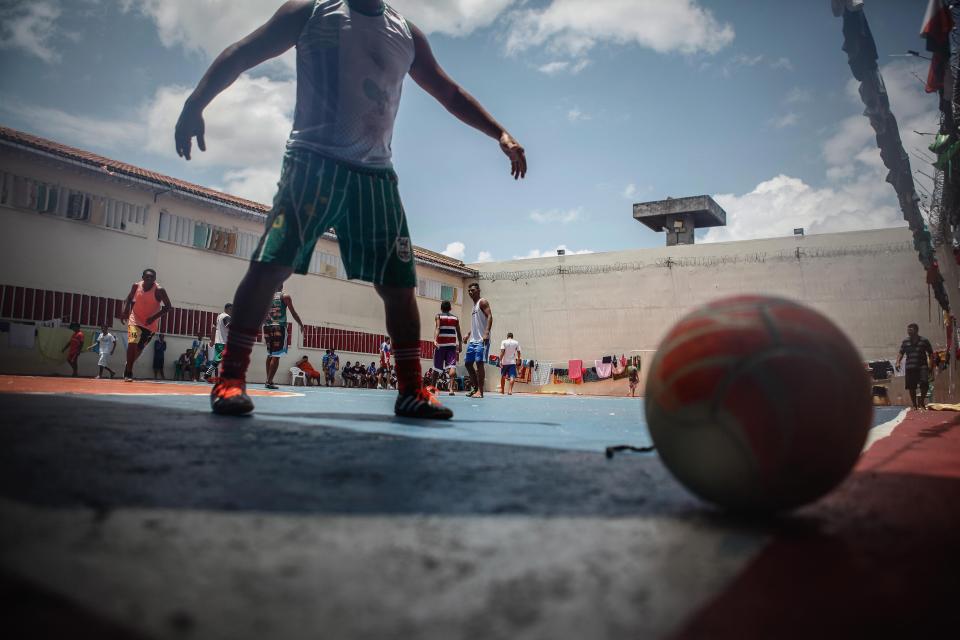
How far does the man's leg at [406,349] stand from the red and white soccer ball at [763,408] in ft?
7.77

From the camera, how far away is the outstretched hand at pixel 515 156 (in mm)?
3832

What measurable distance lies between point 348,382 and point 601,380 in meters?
10.0

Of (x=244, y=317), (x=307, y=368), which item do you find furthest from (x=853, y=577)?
(x=307, y=368)

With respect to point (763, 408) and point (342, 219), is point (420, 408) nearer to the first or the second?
point (342, 219)

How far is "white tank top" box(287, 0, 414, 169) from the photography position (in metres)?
3.34

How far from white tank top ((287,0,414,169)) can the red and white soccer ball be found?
260 centimetres

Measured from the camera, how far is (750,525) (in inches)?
44.8

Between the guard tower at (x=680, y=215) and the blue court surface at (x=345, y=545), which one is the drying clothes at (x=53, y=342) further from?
the guard tower at (x=680, y=215)

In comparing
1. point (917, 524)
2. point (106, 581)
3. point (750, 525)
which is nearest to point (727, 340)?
point (750, 525)

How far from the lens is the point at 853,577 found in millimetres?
828

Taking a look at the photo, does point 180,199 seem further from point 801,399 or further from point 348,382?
point 801,399

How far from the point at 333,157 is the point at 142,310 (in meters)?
7.09

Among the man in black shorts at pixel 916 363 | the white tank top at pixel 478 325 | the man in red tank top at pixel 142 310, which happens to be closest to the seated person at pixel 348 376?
the white tank top at pixel 478 325

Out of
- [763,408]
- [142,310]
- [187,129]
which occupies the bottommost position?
[763,408]
